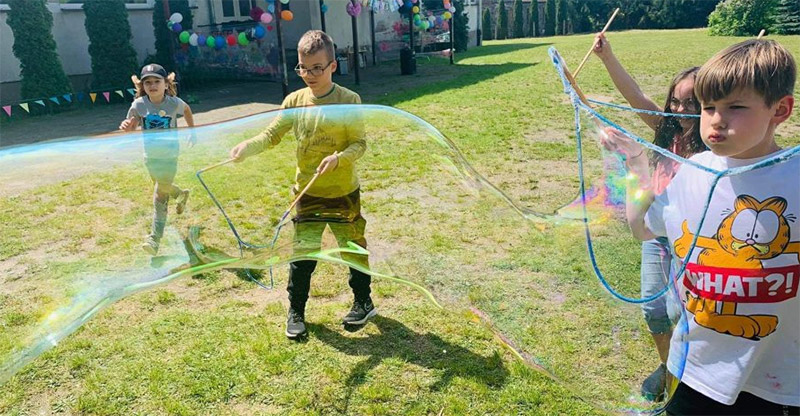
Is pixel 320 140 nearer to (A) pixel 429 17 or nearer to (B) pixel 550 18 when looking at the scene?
(A) pixel 429 17

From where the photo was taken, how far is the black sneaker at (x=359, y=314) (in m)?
3.63

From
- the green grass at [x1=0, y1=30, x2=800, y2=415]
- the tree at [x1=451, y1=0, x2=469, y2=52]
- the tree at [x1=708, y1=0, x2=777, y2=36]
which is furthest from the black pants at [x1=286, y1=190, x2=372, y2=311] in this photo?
the tree at [x1=708, y1=0, x2=777, y2=36]

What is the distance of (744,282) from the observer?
1.64 metres

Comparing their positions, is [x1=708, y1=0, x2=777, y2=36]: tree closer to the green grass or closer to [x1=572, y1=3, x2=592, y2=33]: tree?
[x1=572, y1=3, x2=592, y2=33]: tree

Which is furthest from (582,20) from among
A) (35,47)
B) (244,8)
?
(35,47)

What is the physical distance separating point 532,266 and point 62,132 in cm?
1019

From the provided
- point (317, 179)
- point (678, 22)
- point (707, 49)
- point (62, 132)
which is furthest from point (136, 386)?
point (678, 22)

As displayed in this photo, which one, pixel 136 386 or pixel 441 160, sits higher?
pixel 441 160

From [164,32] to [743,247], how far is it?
16059mm

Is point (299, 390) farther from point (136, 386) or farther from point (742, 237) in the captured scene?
point (742, 237)

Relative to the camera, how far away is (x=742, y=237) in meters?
1.64

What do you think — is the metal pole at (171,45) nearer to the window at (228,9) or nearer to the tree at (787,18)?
the window at (228,9)

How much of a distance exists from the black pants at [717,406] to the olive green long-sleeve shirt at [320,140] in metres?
1.73

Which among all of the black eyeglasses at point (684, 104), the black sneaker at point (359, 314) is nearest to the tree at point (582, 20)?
the black sneaker at point (359, 314)
